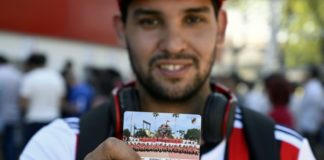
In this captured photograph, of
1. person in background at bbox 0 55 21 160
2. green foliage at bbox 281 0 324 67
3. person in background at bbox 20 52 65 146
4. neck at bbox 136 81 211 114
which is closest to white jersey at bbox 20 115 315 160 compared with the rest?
neck at bbox 136 81 211 114

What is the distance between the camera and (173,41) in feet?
6.56

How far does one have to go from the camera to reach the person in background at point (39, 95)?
6.79 m

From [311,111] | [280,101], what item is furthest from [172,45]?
[311,111]

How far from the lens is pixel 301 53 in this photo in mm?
35656

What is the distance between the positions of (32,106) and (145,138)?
5.47 metres

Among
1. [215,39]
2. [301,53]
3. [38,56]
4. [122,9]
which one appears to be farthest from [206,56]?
[301,53]

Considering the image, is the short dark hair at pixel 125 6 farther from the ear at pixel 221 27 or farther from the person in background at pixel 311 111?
the person in background at pixel 311 111

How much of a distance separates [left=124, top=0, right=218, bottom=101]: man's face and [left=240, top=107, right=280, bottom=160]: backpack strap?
0.72 ft

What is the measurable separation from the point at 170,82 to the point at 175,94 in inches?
2.0

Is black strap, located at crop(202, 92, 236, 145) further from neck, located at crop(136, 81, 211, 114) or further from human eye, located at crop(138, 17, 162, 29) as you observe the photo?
human eye, located at crop(138, 17, 162, 29)

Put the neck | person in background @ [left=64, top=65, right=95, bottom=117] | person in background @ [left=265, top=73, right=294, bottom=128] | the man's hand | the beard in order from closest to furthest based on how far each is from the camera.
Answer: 1. the man's hand
2. the beard
3. the neck
4. person in background @ [left=265, top=73, right=294, bottom=128]
5. person in background @ [left=64, top=65, right=95, bottom=117]

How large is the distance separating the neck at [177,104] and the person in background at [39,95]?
15.6 feet

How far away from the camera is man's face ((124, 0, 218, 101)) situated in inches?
79.7

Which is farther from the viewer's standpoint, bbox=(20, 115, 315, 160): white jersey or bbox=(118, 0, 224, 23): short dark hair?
bbox=(118, 0, 224, 23): short dark hair
